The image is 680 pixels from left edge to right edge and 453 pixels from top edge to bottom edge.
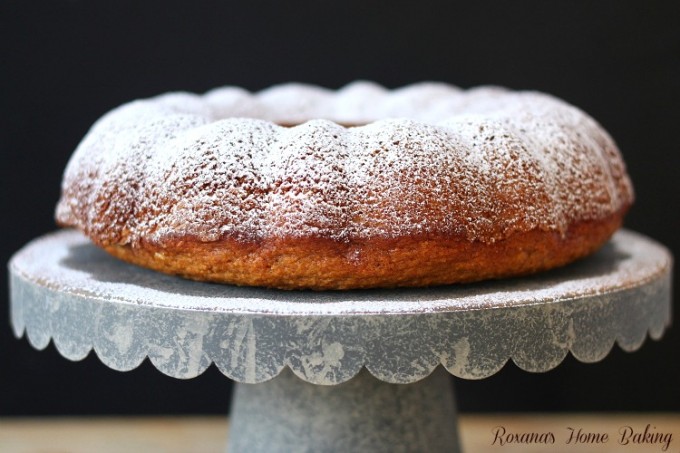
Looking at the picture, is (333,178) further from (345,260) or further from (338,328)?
(338,328)

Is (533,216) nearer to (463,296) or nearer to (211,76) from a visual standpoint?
(463,296)

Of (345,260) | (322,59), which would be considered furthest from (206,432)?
(345,260)

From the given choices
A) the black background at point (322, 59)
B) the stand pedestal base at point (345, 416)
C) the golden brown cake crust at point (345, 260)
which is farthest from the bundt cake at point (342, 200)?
the black background at point (322, 59)

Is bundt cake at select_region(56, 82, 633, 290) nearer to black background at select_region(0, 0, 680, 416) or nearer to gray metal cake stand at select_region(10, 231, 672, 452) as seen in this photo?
gray metal cake stand at select_region(10, 231, 672, 452)

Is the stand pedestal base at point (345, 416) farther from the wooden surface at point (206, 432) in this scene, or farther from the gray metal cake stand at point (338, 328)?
the wooden surface at point (206, 432)

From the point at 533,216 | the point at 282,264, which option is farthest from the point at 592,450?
the point at 282,264

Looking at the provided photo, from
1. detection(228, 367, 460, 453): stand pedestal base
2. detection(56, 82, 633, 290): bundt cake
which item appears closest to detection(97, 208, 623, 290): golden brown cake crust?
detection(56, 82, 633, 290): bundt cake
